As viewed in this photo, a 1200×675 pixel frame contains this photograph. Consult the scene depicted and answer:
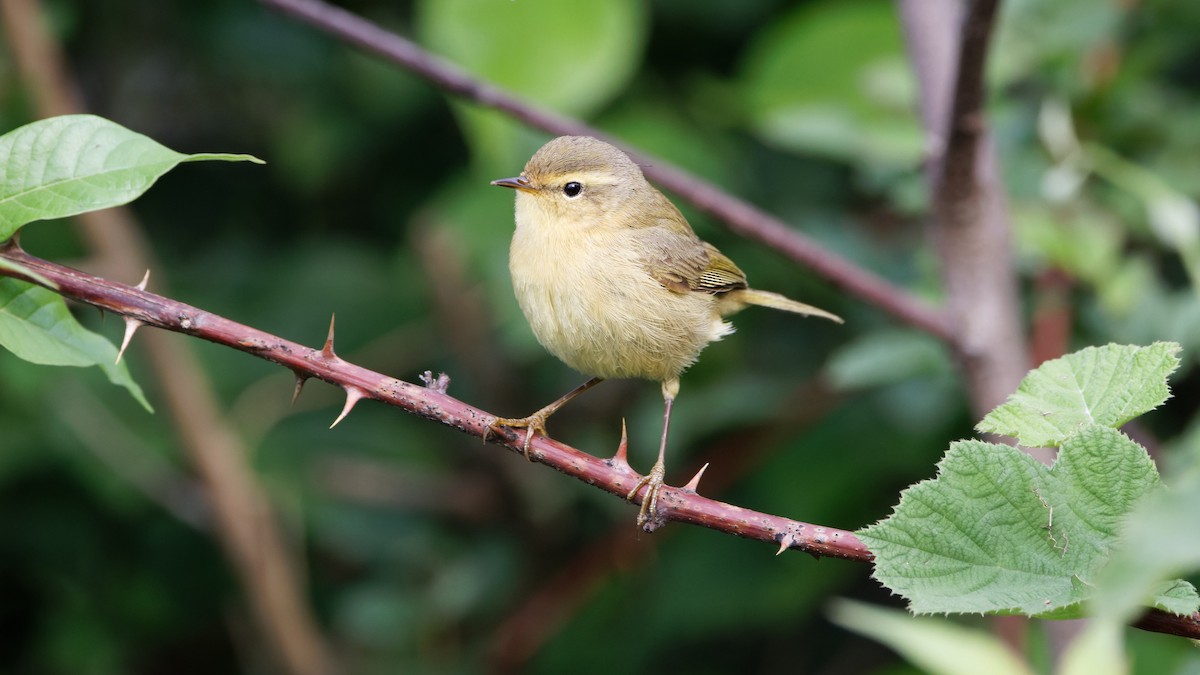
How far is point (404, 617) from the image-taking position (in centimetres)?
470

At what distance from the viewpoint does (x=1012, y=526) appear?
64.0 inches

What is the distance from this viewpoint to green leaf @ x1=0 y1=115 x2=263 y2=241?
71.0 inches

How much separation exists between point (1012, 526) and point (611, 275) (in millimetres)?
1729

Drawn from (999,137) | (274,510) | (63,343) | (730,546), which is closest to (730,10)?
(999,137)

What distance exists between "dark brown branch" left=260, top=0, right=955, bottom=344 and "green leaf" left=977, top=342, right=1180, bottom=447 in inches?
59.8

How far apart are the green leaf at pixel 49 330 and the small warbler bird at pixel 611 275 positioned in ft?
3.26

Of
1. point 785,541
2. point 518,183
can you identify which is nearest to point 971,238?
point 518,183

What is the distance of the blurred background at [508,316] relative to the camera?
3.94 metres

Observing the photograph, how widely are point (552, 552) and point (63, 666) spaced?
6.72 ft

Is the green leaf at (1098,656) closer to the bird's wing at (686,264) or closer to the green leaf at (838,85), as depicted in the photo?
the bird's wing at (686,264)

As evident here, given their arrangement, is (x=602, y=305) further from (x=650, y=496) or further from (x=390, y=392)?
(x=390, y=392)

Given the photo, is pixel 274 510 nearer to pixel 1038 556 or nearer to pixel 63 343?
pixel 63 343

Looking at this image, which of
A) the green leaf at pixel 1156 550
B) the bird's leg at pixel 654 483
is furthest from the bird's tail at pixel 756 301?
the green leaf at pixel 1156 550

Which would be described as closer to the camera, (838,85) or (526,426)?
(526,426)
